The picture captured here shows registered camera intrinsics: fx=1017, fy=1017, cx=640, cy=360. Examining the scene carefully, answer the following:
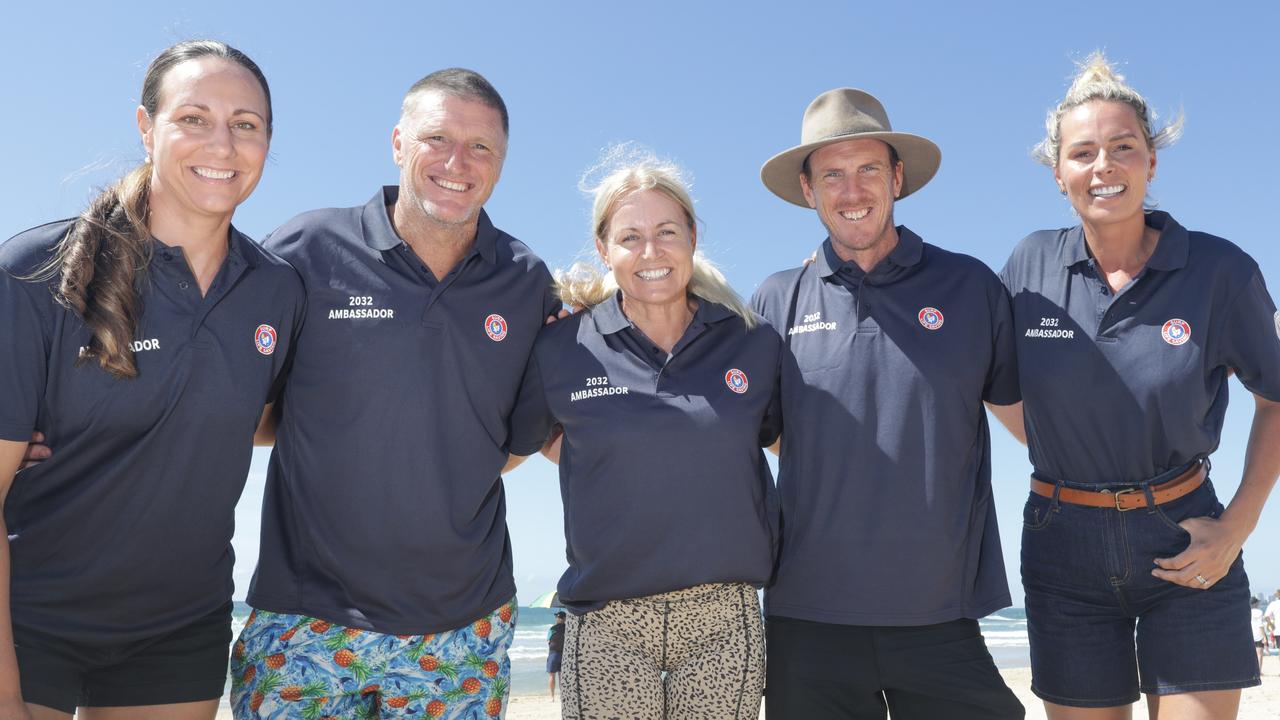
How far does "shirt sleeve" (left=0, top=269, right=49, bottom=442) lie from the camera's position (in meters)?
3.12

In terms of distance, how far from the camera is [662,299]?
4109 millimetres

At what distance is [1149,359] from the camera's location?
13.1 ft

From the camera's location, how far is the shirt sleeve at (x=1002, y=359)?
4301 mm

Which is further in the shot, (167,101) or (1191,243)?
(1191,243)

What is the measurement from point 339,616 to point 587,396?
1228mm

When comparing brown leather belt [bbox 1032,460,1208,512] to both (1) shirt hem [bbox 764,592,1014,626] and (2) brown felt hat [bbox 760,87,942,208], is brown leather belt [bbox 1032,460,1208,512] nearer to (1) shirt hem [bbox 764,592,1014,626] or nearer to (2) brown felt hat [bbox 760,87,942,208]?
(1) shirt hem [bbox 764,592,1014,626]

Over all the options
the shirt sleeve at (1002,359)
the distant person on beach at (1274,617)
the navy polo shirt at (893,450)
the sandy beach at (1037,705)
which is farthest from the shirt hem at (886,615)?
the distant person on beach at (1274,617)

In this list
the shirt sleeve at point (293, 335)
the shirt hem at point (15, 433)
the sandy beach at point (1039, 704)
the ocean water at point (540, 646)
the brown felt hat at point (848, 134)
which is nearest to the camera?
the shirt hem at point (15, 433)

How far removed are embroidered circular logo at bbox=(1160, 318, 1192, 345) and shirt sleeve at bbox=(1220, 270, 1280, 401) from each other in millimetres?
186

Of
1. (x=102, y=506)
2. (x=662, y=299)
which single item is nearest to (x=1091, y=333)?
(x=662, y=299)

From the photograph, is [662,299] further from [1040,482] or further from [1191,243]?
[1191,243]

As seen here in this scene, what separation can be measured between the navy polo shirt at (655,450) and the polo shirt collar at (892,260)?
18.6 inches

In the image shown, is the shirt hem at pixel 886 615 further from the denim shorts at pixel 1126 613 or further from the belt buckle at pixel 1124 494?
the belt buckle at pixel 1124 494

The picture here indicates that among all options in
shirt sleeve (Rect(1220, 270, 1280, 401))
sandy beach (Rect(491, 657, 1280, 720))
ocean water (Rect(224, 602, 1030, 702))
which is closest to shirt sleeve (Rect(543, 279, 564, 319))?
shirt sleeve (Rect(1220, 270, 1280, 401))
